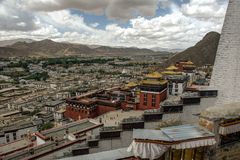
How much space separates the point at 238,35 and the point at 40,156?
7746 mm

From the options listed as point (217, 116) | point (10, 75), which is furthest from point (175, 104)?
point (10, 75)

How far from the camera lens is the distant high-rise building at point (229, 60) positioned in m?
6.95

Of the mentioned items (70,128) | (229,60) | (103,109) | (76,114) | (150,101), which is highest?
(229,60)

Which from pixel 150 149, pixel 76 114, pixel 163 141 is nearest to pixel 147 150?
pixel 150 149

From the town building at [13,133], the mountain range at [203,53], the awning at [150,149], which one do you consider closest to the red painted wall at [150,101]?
the town building at [13,133]

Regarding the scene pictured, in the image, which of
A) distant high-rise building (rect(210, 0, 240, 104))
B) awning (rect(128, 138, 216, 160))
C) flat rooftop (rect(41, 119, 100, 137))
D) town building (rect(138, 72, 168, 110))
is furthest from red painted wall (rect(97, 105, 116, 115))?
awning (rect(128, 138, 216, 160))

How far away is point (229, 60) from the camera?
7.08 metres

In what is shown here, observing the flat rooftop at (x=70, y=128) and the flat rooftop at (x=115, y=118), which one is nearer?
the flat rooftop at (x=70, y=128)

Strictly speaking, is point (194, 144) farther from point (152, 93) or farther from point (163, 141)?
point (152, 93)

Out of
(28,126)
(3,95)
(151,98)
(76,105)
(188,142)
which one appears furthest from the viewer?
(3,95)

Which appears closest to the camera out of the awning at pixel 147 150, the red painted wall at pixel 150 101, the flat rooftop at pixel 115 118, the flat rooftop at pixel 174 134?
the awning at pixel 147 150

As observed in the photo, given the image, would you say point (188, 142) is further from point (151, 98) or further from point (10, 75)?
point (10, 75)

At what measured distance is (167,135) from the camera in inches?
175

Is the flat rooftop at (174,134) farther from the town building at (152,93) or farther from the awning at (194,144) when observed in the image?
the town building at (152,93)
